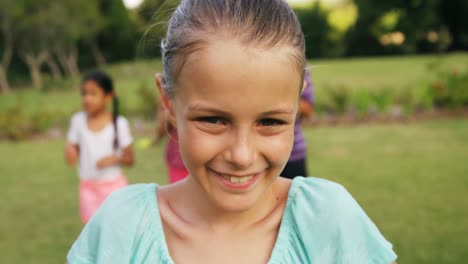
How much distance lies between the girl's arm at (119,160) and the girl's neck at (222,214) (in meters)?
2.53

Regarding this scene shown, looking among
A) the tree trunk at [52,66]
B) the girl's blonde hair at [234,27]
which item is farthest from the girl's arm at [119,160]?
the tree trunk at [52,66]

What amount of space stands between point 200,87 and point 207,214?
0.46m

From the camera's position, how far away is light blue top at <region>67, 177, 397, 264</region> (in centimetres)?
137

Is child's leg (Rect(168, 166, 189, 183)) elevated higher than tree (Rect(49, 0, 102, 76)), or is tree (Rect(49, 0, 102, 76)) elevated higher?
tree (Rect(49, 0, 102, 76))

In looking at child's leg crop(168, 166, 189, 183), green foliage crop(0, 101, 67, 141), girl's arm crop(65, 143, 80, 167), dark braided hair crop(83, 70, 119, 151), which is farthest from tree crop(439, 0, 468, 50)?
child's leg crop(168, 166, 189, 183)

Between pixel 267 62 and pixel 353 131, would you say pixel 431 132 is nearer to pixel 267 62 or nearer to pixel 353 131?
pixel 353 131

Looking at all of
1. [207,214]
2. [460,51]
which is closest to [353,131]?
[207,214]

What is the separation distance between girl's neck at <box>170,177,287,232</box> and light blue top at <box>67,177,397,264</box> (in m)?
0.07

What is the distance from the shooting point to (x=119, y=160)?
3990 millimetres

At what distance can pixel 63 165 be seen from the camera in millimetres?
7812

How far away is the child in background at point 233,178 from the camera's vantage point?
4.07 ft

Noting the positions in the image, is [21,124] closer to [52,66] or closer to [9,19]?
[9,19]

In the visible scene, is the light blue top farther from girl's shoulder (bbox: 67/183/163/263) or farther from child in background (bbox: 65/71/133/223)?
child in background (bbox: 65/71/133/223)

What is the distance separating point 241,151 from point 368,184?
5129mm
